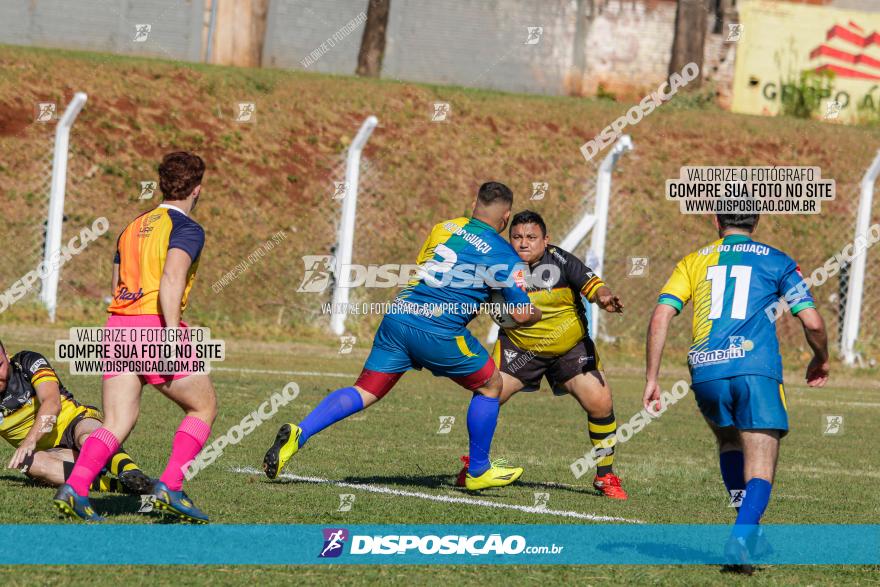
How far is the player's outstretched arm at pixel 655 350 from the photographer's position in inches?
270

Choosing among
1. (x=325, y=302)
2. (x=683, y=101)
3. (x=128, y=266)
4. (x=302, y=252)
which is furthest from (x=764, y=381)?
(x=683, y=101)

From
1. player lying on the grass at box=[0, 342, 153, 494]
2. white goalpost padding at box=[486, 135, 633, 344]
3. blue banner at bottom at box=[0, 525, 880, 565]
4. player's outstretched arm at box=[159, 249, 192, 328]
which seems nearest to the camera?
blue banner at bottom at box=[0, 525, 880, 565]

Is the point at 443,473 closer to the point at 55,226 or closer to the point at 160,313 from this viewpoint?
the point at 160,313

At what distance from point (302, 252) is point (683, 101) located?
12.3m

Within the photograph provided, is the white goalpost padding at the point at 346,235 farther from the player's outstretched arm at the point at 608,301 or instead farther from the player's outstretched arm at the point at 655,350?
the player's outstretched arm at the point at 655,350

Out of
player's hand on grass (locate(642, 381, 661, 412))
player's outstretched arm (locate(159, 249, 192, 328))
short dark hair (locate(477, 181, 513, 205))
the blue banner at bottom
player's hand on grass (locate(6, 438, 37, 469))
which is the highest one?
short dark hair (locate(477, 181, 513, 205))

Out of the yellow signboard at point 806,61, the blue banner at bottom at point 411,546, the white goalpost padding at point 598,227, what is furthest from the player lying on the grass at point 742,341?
the yellow signboard at point 806,61

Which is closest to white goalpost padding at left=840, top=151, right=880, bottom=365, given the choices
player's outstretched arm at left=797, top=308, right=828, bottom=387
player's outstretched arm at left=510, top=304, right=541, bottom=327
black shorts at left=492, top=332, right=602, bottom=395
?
black shorts at left=492, top=332, right=602, bottom=395

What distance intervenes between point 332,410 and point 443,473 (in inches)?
54.1

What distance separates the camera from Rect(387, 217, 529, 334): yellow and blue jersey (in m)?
8.44

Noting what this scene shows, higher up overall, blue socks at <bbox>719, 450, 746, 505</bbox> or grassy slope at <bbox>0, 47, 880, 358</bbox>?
grassy slope at <bbox>0, 47, 880, 358</bbox>

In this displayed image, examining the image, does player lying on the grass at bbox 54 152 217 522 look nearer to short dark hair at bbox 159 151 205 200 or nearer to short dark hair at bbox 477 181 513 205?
short dark hair at bbox 159 151 205 200

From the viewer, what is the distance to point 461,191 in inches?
966

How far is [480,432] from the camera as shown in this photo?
28.7 feet
